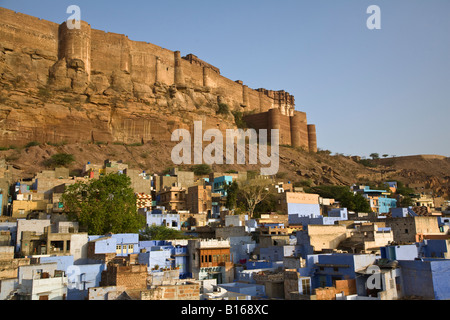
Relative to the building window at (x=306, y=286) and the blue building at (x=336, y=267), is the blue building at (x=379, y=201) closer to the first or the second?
the blue building at (x=336, y=267)

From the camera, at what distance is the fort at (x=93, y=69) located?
144 ft

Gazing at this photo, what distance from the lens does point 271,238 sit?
749 inches

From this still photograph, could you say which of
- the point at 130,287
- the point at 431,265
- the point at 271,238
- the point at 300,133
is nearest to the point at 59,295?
the point at 130,287

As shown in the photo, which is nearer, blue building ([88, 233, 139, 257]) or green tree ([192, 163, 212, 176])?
blue building ([88, 233, 139, 257])

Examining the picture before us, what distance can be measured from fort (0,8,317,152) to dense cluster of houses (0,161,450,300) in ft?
50.6

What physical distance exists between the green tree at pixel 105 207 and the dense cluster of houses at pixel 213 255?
0.91 m

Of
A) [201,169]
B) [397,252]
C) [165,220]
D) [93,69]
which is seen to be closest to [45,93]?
[93,69]

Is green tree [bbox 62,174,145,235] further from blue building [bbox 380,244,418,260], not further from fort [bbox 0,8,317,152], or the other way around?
fort [bbox 0,8,317,152]

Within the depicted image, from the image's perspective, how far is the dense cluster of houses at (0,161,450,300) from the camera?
35.0ft

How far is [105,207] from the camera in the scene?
22.7 m

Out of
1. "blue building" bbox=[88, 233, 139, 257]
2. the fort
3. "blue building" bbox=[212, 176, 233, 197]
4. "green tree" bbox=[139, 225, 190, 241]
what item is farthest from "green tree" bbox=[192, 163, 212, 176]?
"blue building" bbox=[88, 233, 139, 257]

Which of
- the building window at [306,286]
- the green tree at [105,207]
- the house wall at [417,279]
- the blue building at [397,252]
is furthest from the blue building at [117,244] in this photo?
the house wall at [417,279]

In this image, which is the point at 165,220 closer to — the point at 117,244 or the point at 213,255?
the point at 117,244
